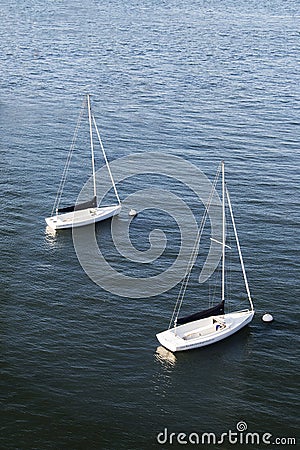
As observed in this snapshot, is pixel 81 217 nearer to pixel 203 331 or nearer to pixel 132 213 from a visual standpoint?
pixel 132 213

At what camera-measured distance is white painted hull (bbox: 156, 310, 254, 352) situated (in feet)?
232

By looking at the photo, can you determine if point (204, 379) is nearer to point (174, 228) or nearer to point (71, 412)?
point (71, 412)

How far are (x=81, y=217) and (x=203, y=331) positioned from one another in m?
30.8

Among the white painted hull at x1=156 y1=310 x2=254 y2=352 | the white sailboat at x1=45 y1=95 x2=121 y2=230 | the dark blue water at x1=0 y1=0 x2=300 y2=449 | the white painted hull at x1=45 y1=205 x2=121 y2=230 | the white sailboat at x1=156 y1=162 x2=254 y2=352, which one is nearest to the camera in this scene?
the dark blue water at x1=0 y1=0 x2=300 y2=449

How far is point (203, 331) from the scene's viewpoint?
72938 mm

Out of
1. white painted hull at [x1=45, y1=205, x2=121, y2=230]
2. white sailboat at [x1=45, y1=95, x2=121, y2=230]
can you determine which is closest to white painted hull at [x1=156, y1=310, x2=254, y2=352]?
white painted hull at [x1=45, y1=205, x2=121, y2=230]

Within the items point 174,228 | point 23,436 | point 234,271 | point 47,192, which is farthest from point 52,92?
point 23,436

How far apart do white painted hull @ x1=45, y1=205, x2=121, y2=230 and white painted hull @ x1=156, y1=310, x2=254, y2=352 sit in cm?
2780

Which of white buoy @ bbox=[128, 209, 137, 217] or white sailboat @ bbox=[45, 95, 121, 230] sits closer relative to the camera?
white sailboat @ bbox=[45, 95, 121, 230]

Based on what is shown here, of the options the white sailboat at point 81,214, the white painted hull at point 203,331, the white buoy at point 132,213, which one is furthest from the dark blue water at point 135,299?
the white buoy at point 132,213

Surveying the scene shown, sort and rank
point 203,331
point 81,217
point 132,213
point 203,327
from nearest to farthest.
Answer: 1. point 203,331
2. point 203,327
3. point 81,217
4. point 132,213

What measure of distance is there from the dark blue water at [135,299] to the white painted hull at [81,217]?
1.88m

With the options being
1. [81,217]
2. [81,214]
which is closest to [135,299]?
[81,217]

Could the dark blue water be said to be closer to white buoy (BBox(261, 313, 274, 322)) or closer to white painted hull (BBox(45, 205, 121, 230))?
white buoy (BBox(261, 313, 274, 322))
